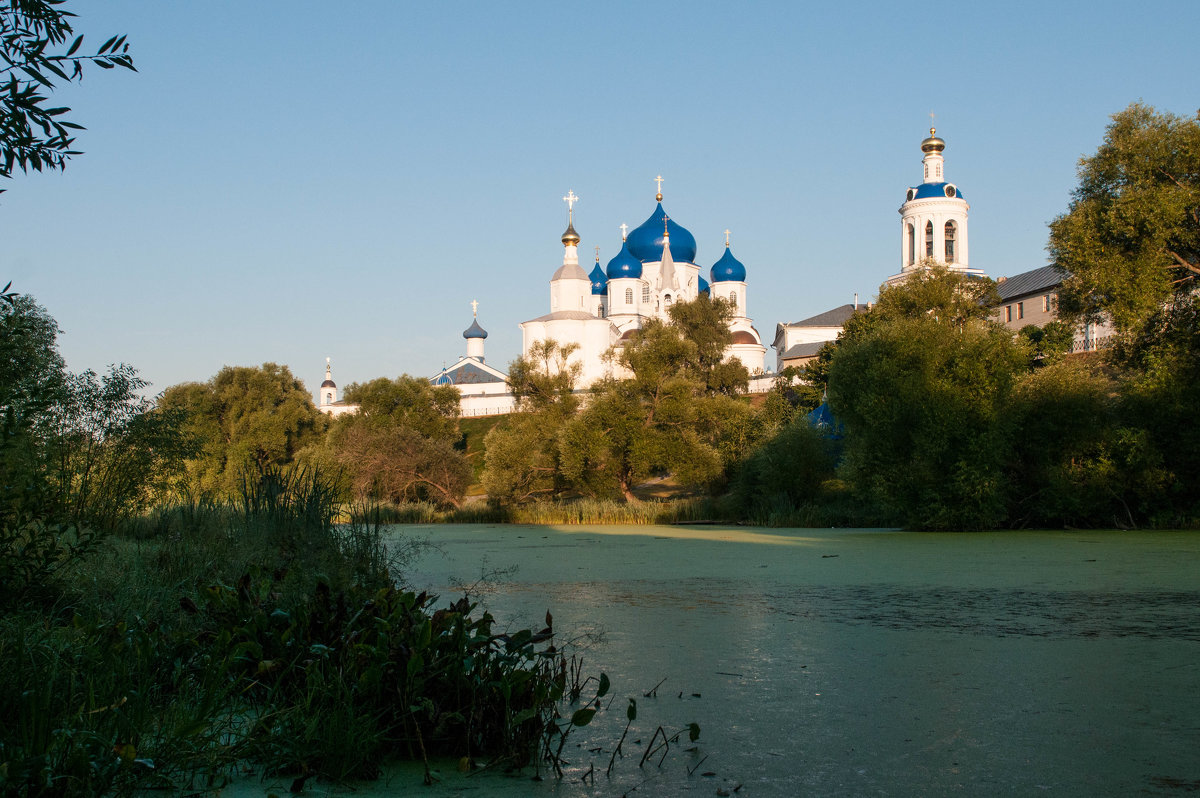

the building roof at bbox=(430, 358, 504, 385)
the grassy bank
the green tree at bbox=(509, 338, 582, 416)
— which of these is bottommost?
the grassy bank

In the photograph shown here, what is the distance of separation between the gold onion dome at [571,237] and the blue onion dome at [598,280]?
678 cm

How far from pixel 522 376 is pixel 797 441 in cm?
879

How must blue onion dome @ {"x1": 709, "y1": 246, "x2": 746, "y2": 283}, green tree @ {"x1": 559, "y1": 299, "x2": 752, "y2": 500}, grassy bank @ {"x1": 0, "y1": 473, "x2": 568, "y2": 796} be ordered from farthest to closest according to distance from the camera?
blue onion dome @ {"x1": 709, "y1": 246, "x2": 746, "y2": 283}, green tree @ {"x1": 559, "y1": 299, "x2": 752, "y2": 500}, grassy bank @ {"x1": 0, "y1": 473, "x2": 568, "y2": 796}

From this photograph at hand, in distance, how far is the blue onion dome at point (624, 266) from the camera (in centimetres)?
6028

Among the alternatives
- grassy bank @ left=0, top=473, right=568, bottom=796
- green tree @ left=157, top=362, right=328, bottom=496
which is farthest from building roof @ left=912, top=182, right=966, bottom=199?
grassy bank @ left=0, top=473, right=568, bottom=796

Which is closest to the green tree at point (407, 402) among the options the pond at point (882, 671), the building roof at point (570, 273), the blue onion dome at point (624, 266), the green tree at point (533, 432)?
the green tree at point (533, 432)

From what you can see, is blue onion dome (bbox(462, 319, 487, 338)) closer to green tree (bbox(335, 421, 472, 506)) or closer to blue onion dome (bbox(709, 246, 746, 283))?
blue onion dome (bbox(709, 246, 746, 283))

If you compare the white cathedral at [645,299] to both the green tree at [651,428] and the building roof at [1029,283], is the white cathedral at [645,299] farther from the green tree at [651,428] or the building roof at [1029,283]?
the green tree at [651,428]

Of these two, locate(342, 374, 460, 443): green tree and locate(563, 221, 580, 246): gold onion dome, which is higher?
locate(563, 221, 580, 246): gold onion dome

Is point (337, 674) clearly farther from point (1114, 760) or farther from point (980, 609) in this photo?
point (980, 609)

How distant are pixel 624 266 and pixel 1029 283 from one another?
22.3m

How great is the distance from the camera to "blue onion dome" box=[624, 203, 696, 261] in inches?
2393

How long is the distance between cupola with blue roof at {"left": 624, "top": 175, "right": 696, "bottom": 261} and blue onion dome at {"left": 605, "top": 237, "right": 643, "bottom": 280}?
0.42m

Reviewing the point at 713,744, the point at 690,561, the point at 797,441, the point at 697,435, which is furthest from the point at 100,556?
the point at 697,435
